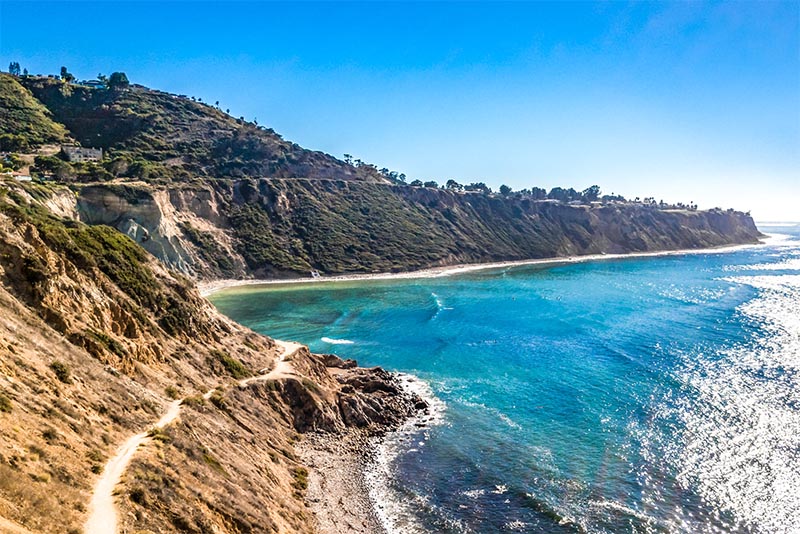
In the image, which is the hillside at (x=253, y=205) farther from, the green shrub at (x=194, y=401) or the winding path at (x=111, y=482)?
the winding path at (x=111, y=482)

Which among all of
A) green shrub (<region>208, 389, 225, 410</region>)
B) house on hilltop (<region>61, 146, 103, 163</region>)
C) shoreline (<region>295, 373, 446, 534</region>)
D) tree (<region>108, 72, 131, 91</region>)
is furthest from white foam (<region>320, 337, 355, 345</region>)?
tree (<region>108, 72, 131, 91</region>)

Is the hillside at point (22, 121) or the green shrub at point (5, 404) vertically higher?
the hillside at point (22, 121)

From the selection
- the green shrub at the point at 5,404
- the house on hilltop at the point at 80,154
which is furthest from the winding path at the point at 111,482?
the house on hilltop at the point at 80,154

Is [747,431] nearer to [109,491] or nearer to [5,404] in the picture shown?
[109,491]

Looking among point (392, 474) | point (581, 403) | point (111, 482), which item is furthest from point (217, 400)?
point (581, 403)

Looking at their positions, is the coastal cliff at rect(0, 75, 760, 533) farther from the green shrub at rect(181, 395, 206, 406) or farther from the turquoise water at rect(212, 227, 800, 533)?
the turquoise water at rect(212, 227, 800, 533)

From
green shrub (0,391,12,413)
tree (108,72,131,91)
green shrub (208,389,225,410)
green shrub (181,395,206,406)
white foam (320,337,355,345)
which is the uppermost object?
tree (108,72,131,91)
